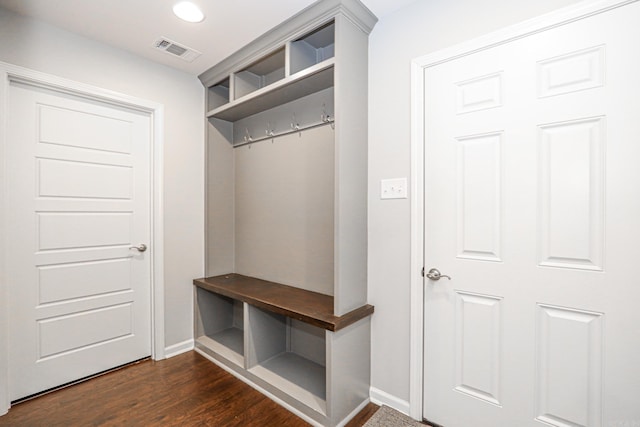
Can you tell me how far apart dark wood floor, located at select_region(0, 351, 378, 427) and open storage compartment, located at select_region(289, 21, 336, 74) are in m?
2.30

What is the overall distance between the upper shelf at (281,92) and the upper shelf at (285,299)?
156 cm

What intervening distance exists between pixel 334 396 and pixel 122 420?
1318 mm

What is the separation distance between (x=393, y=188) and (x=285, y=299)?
43.9 inches

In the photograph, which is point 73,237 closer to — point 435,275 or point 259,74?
point 259,74

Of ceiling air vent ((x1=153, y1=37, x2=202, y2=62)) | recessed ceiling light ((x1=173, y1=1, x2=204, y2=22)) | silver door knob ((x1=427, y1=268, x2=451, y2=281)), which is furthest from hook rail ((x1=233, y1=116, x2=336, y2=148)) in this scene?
silver door knob ((x1=427, y1=268, x2=451, y2=281))

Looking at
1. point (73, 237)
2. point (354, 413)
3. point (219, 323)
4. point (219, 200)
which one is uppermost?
point (219, 200)

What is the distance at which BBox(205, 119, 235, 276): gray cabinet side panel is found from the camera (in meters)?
2.88

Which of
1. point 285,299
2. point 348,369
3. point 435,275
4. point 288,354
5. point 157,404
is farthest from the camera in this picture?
point 288,354

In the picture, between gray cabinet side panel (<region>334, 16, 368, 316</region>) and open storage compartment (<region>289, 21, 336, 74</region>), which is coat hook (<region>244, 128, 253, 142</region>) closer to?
open storage compartment (<region>289, 21, 336, 74</region>)

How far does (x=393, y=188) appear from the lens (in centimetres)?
190

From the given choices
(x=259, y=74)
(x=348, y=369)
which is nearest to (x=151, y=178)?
(x=259, y=74)

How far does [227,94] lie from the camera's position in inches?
119

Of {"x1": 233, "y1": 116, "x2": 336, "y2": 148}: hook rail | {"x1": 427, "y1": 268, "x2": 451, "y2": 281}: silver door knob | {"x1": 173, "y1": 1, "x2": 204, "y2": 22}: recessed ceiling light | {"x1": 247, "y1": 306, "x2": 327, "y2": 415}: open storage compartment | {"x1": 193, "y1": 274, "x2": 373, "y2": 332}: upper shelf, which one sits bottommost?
{"x1": 247, "y1": 306, "x2": 327, "y2": 415}: open storage compartment

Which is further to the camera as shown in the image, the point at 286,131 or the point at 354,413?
the point at 286,131
